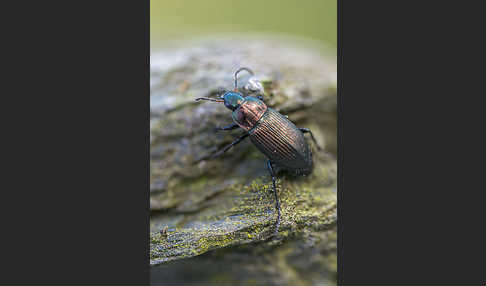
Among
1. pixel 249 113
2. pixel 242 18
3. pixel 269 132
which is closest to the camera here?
pixel 269 132

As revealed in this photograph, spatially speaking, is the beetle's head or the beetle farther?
the beetle's head

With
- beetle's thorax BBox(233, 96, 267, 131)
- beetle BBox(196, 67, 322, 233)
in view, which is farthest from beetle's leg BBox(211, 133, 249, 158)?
beetle's thorax BBox(233, 96, 267, 131)

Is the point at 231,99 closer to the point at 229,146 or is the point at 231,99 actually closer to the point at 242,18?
the point at 229,146

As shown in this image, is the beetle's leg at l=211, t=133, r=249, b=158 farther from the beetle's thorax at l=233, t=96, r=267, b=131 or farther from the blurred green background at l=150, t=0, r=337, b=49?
the blurred green background at l=150, t=0, r=337, b=49

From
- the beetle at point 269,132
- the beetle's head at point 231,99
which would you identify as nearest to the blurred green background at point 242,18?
the beetle's head at point 231,99

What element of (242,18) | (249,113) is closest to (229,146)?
(249,113)

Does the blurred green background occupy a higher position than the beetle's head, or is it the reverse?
the blurred green background

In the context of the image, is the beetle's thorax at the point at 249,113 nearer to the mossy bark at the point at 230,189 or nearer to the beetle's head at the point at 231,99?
the beetle's head at the point at 231,99
